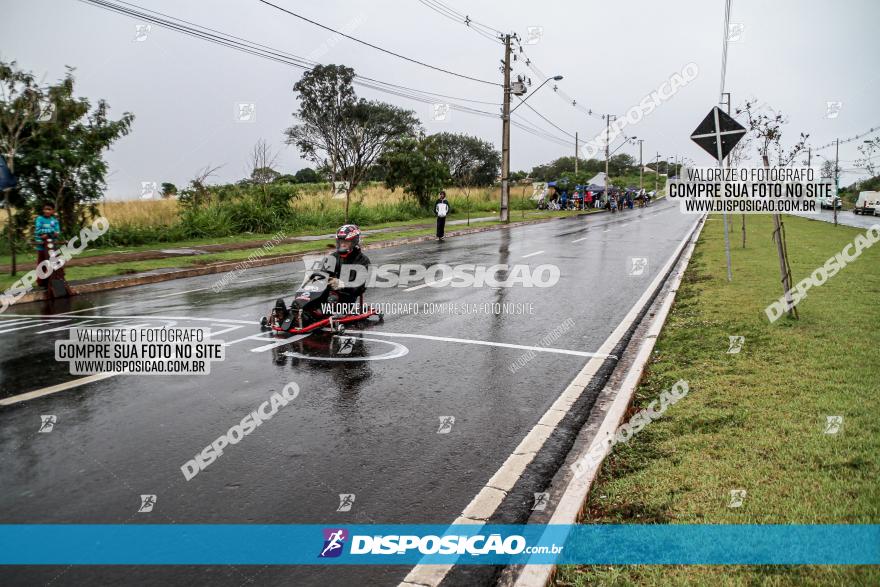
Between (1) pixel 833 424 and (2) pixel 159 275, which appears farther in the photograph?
(2) pixel 159 275

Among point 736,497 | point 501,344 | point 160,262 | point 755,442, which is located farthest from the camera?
point 160,262

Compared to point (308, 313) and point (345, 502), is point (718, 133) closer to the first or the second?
point (308, 313)

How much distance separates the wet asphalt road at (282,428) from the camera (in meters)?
3.66

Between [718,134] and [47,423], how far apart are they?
11.2 metres

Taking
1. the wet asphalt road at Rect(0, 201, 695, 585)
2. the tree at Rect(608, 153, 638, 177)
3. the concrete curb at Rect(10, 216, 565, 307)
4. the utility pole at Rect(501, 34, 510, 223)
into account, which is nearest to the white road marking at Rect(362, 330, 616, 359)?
the wet asphalt road at Rect(0, 201, 695, 585)

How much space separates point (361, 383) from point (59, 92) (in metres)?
15.4

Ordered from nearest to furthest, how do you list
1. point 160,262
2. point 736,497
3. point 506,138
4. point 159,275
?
1. point 736,497
2. point 159,275
3. point 160,262
4. point 506,138

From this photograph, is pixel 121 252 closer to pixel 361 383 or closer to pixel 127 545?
pixel 361 383

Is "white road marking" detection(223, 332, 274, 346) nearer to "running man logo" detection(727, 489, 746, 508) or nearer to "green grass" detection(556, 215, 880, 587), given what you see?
"green grass" detection(556, 215, 880, 587)

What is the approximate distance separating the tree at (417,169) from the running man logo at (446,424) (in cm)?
3433

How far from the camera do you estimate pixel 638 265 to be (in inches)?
613

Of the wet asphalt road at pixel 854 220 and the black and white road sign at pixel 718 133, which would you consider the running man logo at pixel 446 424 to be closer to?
the black and white road sign at pixel 718 133

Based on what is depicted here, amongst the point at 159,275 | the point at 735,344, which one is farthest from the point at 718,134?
the point at 159,275

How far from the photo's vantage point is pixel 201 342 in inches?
306
